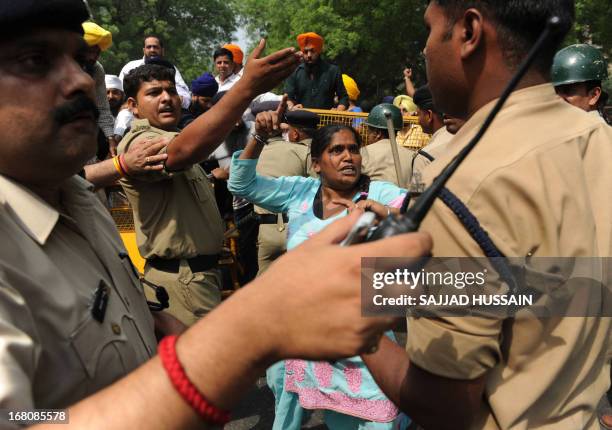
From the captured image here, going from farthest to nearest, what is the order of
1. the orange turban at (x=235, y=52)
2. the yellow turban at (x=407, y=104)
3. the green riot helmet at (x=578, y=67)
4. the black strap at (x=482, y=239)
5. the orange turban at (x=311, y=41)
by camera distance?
1. the orange turban at (x=311, y=41)
2. the orange turban at (x=235, y=52)
3. the yellow turban at (x=407, y=104)
4. the green riot helmet at (x=578, y=67)
5. the black strap at (x=482, y=239)

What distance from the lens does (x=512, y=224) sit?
1171 mm

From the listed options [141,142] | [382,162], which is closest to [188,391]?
[141,142]

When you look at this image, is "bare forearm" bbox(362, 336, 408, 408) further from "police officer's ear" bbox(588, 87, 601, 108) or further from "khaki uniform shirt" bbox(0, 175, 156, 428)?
"police officer's ear" bbox(588, 87, 601, 108)

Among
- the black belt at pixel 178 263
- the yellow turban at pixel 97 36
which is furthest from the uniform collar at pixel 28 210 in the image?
the yellow turban at pixel 97 36

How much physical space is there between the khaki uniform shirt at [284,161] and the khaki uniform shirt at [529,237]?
3619 mm

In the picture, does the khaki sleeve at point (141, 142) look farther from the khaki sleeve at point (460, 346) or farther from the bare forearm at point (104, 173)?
the khaki sleeve at point (460, 346)

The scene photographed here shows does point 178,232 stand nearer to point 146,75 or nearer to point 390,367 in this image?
point 146,75

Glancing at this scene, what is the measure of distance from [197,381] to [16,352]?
1.16 feet

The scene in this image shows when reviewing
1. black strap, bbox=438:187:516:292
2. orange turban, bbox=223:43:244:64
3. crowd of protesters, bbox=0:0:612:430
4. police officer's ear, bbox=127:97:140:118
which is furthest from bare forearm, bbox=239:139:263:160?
orange turban, bbox=223:43:244:64

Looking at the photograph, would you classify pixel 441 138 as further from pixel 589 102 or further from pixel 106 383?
pixel 106 383

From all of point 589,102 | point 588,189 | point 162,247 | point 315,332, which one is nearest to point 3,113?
point 315,332

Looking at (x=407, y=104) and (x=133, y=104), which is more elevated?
(x=133, y=104)

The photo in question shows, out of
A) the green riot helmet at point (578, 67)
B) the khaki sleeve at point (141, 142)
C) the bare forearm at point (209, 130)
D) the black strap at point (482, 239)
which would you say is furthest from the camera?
the green riot helmet at point (578, 67)

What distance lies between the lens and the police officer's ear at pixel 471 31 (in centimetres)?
131
